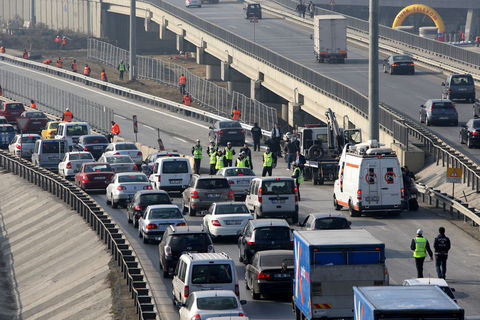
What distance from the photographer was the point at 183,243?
27.4 meters

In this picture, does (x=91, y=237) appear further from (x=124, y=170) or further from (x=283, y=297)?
(x=283, y=297)

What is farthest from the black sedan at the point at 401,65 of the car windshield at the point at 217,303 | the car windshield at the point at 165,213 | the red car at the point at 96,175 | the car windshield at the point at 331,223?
the car windshield at the point at 217,303

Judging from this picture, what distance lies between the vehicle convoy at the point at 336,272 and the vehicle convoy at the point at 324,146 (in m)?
23.8

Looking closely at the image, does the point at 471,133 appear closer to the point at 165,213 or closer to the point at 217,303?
the point at 165,213

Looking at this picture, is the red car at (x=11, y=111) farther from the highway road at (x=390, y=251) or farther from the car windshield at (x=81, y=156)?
the car windshield at (x=81, y=156)

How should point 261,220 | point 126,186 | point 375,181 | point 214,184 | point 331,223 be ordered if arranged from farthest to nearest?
point 126,186 < point 214,184 < point 375,181 < point 331,223 < point 261,220

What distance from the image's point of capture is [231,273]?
2367 centimetres

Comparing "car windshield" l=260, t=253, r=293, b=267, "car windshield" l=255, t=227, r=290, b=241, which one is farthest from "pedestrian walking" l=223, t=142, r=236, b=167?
"car windshield" l=260, t=253, r=293, b=267

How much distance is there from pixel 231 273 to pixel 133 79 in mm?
71476

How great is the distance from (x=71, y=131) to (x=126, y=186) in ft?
57.0

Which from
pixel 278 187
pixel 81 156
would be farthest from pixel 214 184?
pixel 81 156

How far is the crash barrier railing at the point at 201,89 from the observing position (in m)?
72.6

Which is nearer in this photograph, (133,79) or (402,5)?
(133,79)

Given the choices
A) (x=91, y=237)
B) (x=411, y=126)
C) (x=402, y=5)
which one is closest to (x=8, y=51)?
(x=402, y=5)
